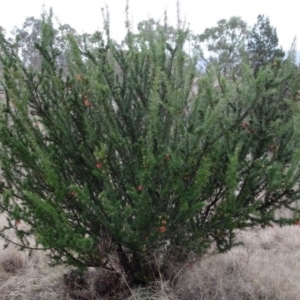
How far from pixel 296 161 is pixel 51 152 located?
174cm

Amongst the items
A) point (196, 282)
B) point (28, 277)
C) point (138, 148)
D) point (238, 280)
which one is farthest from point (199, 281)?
point (28, 277)

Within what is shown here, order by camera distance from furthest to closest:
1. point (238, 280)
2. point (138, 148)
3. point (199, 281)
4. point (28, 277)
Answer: point (28, 277) < point (238, 280) < point (199, 281) < point (138, 148)

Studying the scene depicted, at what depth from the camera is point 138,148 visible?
308 cm

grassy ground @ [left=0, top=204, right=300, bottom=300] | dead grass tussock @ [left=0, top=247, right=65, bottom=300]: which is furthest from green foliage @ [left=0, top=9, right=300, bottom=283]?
dead grass tussock @ [left=0, top=247, right=65, bottom=300]

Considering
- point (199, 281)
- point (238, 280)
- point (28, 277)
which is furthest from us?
point (28, 277)

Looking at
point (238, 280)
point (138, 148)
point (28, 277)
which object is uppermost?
point (138, 148)

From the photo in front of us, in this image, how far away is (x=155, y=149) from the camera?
9.94 ft

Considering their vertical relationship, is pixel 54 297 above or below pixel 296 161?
below

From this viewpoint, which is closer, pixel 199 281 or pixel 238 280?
pixel 199 281

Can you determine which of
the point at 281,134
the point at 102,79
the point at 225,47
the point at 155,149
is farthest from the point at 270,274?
the point at 225,47

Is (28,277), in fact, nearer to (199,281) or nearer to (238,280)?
(199,281)

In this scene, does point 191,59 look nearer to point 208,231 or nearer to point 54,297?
point 208,231

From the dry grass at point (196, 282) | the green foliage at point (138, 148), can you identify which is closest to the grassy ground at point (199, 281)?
the dry grass at point (196, 282)

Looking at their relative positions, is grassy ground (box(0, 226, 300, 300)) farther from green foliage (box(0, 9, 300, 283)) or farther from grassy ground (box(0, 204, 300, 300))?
green foliage (box(0, 9, 300, 283))
